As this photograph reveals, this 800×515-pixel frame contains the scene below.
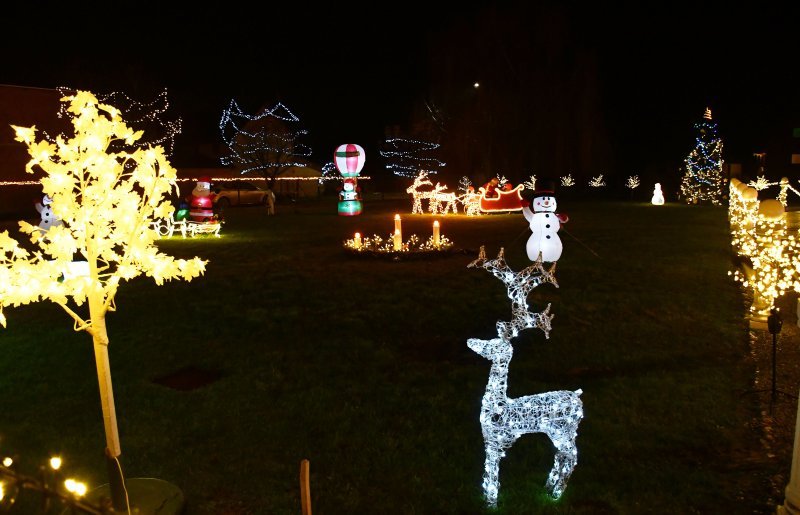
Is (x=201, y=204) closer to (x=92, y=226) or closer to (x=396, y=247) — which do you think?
(x=396, y=247)

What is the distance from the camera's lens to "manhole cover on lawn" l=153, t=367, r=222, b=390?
6.70 m

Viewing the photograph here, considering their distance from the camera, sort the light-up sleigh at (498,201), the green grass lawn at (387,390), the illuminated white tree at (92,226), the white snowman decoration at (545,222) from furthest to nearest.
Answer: the light-up sleigh at (498,201), the white snowman decoration at (545,222), the green grass lawn at (387,390), the illuminated white tree at (92,226)

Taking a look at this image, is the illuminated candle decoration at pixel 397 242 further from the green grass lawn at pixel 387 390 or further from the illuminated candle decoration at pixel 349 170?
the illuminated candle decoration at pixel 349 170

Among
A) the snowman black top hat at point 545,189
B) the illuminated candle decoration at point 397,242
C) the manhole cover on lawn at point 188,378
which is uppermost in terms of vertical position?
the snowman black top hat at point 545,189

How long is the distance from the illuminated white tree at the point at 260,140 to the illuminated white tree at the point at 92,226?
32873 mm

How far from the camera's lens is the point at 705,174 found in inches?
1478

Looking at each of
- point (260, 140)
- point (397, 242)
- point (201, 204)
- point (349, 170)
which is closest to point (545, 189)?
point (397, 242)

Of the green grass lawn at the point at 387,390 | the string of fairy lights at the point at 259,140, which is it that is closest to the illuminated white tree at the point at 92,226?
the green grass lawn at the point at 387,390

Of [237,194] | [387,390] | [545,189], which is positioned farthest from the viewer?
[237,194]

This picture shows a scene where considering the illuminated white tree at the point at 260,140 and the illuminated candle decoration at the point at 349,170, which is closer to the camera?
the illuminated candle decoration at the point at 349,170

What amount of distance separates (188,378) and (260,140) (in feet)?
119

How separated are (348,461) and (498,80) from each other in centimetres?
3199

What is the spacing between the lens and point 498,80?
34219 mm

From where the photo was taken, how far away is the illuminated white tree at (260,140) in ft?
129
